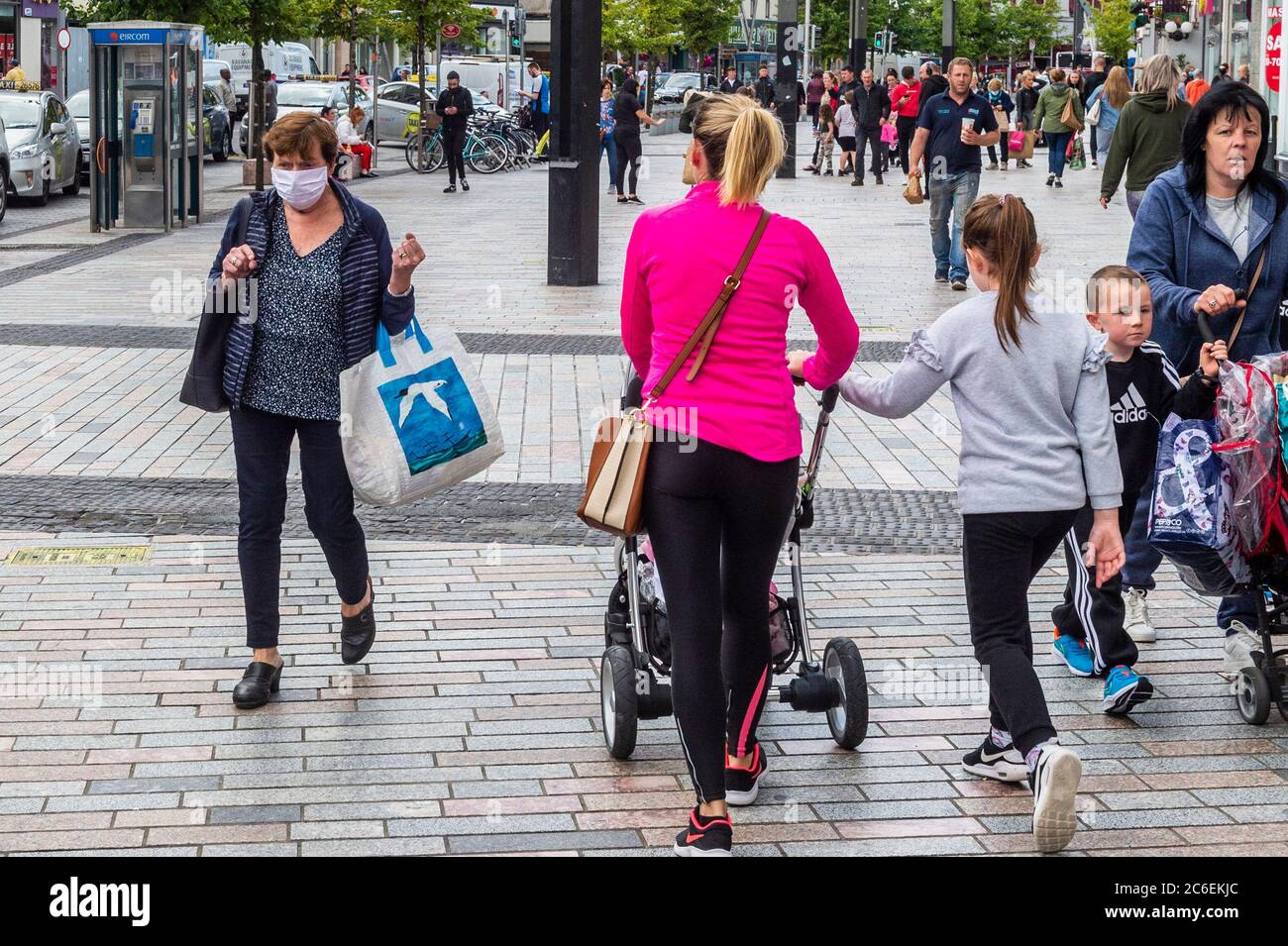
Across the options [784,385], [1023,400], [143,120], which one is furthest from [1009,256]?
[143,120]

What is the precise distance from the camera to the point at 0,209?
21031 mm

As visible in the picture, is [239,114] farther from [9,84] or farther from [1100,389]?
[1100,389]

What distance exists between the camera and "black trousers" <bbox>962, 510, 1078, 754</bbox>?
4312mm

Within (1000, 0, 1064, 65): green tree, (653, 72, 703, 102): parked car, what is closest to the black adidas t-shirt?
(653, 72, 703, 102): parked car

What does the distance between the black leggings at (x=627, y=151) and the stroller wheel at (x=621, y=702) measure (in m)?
20.0

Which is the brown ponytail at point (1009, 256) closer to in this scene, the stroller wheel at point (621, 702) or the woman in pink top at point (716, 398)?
the woman in pink top at point (716, 398)

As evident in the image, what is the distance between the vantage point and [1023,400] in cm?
429

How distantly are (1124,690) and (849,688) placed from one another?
877 mm

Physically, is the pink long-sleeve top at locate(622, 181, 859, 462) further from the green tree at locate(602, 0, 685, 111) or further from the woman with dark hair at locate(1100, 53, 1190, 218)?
the green tree at locate(602, 0, 685, 111)

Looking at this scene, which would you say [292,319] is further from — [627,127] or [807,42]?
[807,42]

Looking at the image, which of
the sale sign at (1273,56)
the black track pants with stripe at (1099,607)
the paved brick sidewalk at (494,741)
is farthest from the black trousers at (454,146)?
the black track pants with stripe at (1099,607)

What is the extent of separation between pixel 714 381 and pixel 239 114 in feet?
115

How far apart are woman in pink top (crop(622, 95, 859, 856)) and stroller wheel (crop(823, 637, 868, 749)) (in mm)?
808
